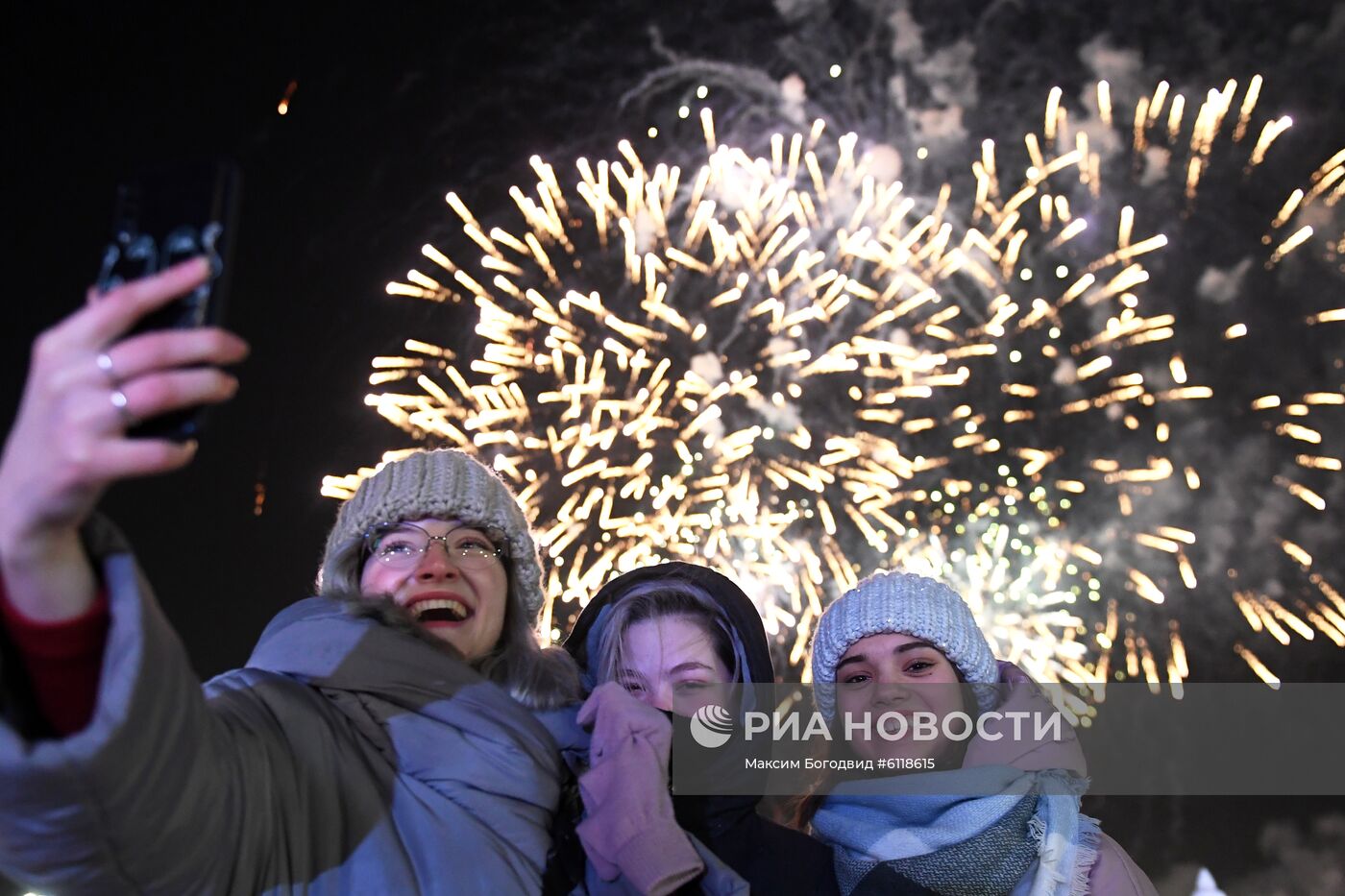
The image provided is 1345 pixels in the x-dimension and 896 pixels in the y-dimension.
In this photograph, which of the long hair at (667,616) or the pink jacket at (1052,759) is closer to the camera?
the pink jacket at (1052,759)

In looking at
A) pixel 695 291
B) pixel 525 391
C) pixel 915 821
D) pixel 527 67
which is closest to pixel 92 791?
pixel 915 821

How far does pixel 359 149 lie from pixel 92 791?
37.6 ft

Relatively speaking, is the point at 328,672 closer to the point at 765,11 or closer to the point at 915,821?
the point at 915,821

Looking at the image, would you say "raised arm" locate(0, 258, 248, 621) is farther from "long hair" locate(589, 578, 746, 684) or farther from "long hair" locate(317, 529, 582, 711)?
"long hair" locate(589, 578, 746, 684)

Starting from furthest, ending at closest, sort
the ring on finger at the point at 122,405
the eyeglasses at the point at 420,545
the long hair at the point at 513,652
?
the eyeglasses at the point at 420,545
the long hair at the point at 513,652
the ring on finger at the point at 122,405

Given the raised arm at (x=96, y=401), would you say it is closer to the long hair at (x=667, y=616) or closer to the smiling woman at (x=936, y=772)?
the long hair at (x=667, y=616)

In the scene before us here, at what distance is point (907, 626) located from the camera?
389 cm

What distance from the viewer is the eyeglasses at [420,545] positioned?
3.31m

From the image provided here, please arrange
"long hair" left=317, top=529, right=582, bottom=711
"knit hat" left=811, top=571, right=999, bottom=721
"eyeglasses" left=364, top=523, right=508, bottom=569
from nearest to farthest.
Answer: "long hair" left=317, top=529, right=582, bottom=711 < "eyeglasses" left=364, top=523, right=508, bottom=569 < "knit hat" left=811, top=571, right=999, bottom=721

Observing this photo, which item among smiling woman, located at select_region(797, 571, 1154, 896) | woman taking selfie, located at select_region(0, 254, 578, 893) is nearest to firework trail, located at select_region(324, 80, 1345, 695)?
smiling woman, located at select_region(797, 571, 1154, 896)

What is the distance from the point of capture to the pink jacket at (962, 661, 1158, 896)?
3457 mm

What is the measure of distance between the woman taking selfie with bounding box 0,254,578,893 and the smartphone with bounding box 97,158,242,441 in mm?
55

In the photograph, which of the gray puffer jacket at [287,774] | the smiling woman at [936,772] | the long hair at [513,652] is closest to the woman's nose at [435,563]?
the long hair at [513,652]

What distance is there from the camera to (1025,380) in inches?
628
